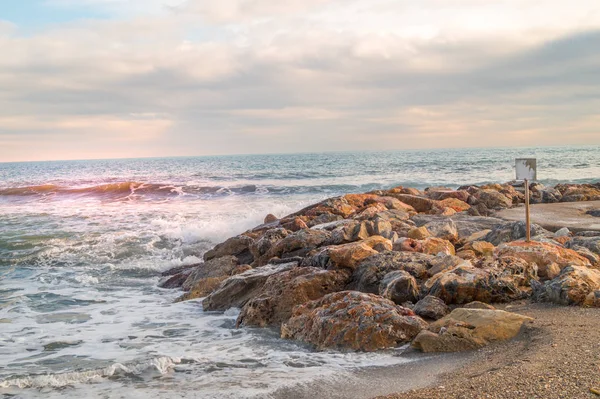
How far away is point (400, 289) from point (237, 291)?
283 cm

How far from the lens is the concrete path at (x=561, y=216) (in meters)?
11.6

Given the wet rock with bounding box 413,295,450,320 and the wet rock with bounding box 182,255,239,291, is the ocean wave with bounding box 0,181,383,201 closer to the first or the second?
the wet rock with bounding box 182,255,239,291

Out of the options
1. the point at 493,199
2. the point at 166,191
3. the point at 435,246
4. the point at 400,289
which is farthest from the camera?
the point at 166,191

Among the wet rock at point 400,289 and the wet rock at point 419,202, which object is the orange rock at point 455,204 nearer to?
the wet rock at point 419,202

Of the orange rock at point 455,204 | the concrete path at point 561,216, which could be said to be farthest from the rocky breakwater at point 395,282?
the orange rock at point 455,204

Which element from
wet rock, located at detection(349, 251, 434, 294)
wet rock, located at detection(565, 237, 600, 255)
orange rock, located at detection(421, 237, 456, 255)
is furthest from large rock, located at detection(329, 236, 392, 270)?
wet rock, located at detection(565, 237, 600, 255)

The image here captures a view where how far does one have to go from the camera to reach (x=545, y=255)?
24.9 feet

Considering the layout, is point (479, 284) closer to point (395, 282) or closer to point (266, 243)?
point (395, 282)

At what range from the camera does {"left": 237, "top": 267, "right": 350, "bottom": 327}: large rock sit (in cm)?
727

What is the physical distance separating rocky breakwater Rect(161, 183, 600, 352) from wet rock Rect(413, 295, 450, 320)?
0.04ft

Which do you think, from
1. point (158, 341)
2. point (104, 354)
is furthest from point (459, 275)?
point (104, 354)

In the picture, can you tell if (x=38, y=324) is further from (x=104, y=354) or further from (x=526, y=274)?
(x=526, y=274)

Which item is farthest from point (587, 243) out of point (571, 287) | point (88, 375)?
point (88, 375)

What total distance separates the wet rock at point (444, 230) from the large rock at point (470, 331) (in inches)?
190
